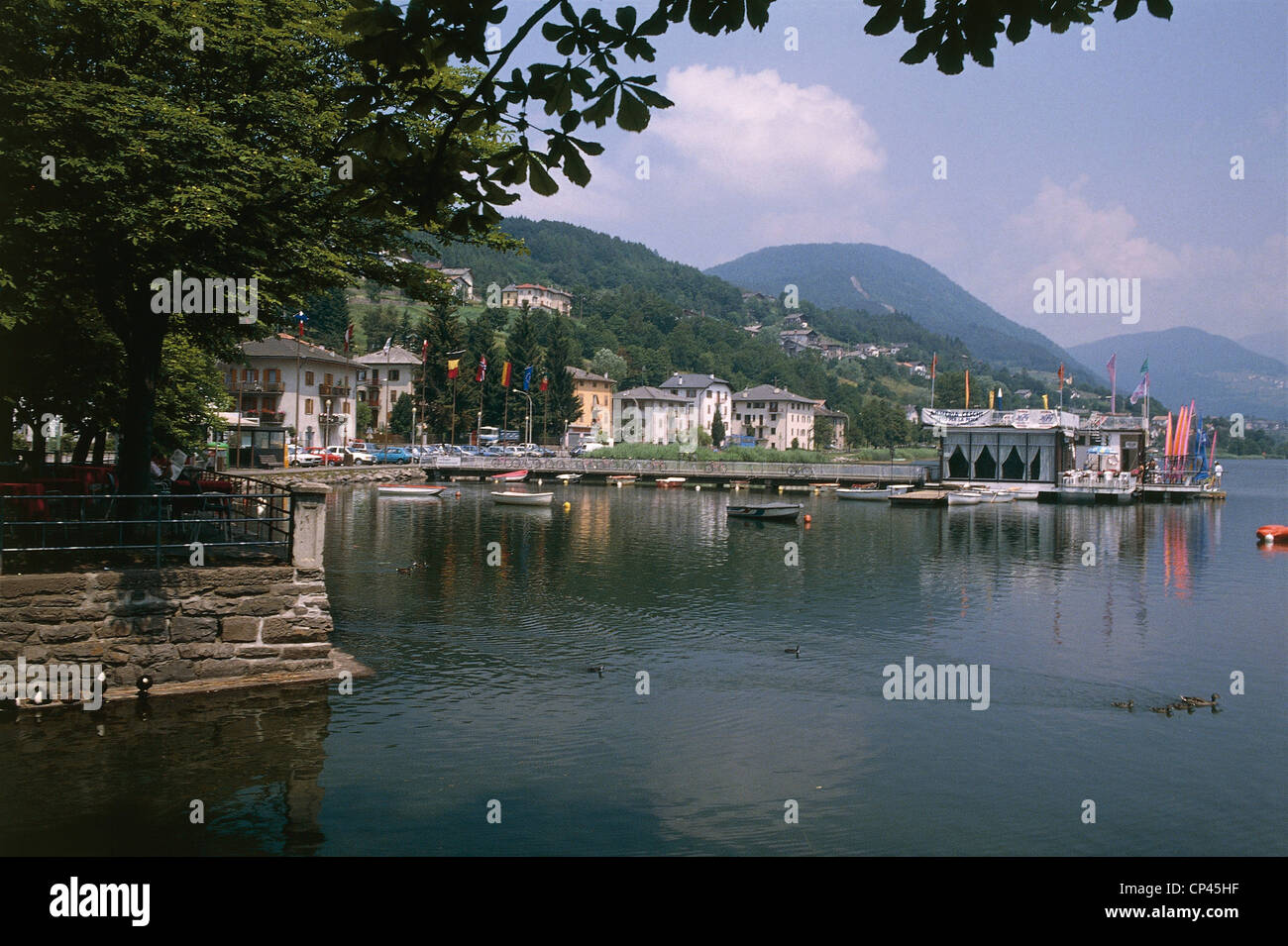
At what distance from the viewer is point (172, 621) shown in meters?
13.4

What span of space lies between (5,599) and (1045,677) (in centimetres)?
1791

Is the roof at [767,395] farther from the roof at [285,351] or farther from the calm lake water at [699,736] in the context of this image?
the calm lake water at [699,736]

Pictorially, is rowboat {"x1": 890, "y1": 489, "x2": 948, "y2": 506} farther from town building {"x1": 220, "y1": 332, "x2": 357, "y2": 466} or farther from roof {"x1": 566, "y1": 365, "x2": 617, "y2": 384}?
roof {"x1": 566, "y1": 365, "x2": 617, "y2": 384}

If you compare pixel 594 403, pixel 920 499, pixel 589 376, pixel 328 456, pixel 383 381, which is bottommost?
pixel 920 499

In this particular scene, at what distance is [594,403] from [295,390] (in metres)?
73.9

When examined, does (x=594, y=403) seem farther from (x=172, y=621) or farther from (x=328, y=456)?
(x=172, y=621)

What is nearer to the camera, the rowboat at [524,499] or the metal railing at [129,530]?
the metal railing at [129,530]

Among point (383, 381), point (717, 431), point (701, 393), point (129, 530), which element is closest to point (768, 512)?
point (129, 530)

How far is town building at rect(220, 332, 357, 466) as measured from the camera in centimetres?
8319

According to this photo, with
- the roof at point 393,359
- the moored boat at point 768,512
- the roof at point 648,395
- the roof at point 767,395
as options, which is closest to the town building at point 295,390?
the roof at point 393,359

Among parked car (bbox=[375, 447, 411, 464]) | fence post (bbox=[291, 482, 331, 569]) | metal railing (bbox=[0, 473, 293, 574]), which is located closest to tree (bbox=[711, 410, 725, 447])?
parked car (bbox=[375, 447, 411, 464])

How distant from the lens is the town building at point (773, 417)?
546 ft

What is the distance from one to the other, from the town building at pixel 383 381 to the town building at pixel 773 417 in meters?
66.7

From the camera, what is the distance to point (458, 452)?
311 feet
